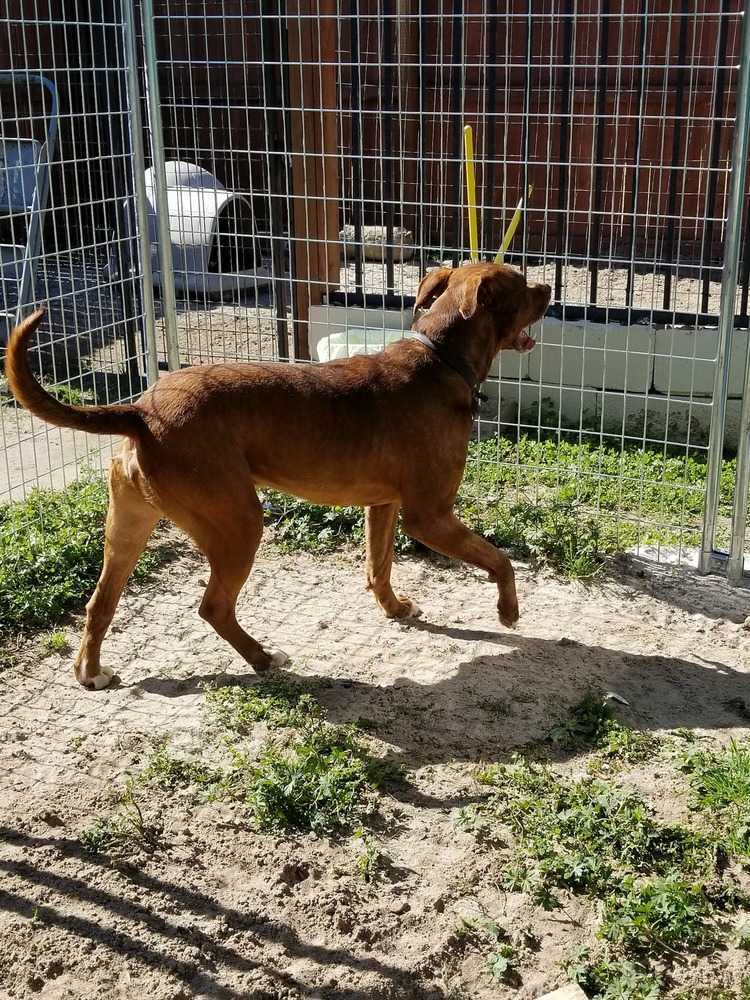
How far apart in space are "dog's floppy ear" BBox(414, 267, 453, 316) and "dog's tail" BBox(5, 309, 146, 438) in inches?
56.5

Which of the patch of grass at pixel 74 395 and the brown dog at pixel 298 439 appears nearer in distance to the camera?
the brown dog at pixel 298 439

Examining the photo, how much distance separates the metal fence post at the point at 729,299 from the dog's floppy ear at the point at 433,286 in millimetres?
1304

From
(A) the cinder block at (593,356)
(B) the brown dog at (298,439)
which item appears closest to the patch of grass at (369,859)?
(B) the brown dog at (298,439)

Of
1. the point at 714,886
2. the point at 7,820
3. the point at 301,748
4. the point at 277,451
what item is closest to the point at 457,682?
the point at 301,748

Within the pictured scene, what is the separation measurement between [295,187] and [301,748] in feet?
14.1

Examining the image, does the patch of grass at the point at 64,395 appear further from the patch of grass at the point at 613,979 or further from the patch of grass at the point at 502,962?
the patch of grass at the point at 613,979

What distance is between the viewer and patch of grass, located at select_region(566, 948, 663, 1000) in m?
2.87

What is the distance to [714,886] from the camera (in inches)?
130

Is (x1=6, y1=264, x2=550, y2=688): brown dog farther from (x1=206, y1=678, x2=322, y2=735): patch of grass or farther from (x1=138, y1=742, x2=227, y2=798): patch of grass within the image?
(x1=138, y1=742, x2=227, y2=798): patch of grass

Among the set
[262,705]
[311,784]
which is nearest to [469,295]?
[262,705]

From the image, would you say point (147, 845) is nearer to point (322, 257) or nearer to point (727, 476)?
point (727, 476)

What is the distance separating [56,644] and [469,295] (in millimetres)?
2370

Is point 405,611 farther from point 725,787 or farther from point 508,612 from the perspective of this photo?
point 725,787

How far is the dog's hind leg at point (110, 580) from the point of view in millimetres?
4523
